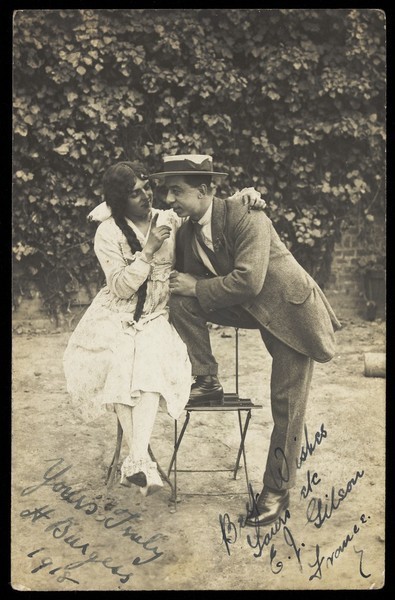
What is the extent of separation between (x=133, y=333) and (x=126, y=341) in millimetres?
69

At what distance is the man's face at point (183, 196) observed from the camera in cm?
444

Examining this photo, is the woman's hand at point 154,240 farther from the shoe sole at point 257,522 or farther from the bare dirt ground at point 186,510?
the shoe sole at point 257,522

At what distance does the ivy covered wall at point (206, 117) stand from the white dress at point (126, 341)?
1.42m

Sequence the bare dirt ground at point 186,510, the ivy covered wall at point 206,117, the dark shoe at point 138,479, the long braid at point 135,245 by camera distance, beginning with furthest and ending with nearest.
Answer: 1. the ivy covered wall at point 206,117
2. the long braid at point 135,245
3. the dark shoe at point 138,479
4. the bare dirt ground at point 186,510

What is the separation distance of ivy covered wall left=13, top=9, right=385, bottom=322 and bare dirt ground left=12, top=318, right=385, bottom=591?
4.50ft

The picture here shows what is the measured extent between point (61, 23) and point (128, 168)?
4.50ft

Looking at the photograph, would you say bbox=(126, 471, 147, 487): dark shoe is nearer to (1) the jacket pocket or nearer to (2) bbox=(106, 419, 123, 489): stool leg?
(2) bbox=(106, 419, 123, 489): stool leg

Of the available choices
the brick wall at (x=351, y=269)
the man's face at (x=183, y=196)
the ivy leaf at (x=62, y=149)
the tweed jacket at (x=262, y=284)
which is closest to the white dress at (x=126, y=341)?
the man's face at (x=183, y=196)

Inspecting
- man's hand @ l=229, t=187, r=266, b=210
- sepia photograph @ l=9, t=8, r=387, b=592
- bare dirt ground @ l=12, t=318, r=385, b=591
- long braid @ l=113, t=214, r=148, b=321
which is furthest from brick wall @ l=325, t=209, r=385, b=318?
long braid @ l=113, t=214, r=148, b=321

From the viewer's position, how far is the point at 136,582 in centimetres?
420

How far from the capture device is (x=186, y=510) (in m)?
4.62

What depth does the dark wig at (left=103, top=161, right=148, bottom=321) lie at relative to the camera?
454cm

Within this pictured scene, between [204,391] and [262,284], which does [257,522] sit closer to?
[204,391]
